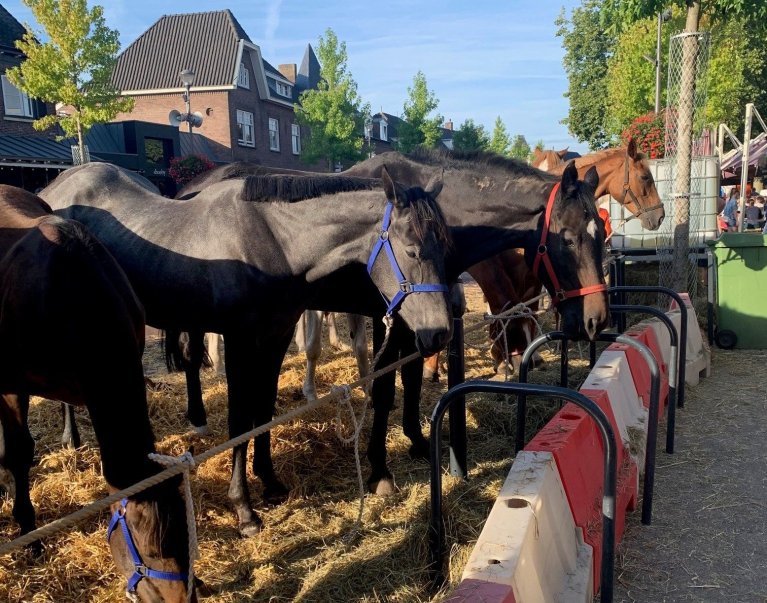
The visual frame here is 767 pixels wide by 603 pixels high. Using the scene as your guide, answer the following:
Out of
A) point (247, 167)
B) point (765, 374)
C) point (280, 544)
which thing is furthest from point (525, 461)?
point (765, 374)

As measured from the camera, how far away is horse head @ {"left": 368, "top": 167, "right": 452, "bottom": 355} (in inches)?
112

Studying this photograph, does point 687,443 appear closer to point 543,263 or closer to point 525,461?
point 543,263

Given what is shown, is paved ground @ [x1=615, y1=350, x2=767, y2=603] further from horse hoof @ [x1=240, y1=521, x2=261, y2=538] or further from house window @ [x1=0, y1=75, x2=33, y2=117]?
house window @ [x1=0, y1=75, x2=33, y2=117]

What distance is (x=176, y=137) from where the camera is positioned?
79.9ft

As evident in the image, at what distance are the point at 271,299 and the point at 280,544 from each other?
1340mm

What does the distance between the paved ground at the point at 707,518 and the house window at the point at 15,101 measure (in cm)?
2075

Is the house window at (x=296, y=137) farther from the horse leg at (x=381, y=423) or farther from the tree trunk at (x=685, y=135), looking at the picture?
the horse leg at (x=381, y=423)

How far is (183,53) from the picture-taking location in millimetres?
31219

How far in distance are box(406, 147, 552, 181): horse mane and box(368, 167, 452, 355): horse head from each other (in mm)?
1125

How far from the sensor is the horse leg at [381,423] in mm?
3828

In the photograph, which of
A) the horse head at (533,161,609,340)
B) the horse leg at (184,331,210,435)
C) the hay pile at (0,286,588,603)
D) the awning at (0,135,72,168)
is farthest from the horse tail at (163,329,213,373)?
the awning at (0,135,72,168)

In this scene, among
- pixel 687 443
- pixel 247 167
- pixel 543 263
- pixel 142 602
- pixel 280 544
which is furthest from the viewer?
pixel 247 167

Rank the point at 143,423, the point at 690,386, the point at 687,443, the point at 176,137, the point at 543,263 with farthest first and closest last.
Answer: the point at 176,137 < the point at 690,386 < the point at 687,443 < the point at 543,263 < the point at 143,423

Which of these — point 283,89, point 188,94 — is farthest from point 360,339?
point 283,89
